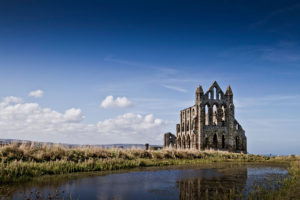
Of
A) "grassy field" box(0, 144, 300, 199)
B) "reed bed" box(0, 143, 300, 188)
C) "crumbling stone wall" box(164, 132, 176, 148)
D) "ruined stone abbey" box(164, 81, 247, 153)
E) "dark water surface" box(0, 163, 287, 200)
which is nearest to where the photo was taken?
"dark water surface" box(0, 163, 287, 200)

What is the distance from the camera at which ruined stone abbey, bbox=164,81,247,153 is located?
4597 cm

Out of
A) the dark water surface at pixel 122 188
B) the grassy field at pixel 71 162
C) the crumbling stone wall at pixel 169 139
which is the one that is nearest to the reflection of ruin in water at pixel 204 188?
the dark water surface at pixel 122 188

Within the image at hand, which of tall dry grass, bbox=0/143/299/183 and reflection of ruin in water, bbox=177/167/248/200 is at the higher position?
tall dry grass, bbox=0/143/299/183

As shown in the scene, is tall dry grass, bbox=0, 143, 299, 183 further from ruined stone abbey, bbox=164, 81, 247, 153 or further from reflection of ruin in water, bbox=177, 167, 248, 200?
ruined stone abbey, bbox=164, 81, 247, 153

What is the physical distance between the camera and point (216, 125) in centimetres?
4716

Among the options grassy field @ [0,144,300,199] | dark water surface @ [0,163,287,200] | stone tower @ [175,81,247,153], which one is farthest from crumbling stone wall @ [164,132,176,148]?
dark water surface @ [0,163,287,200]

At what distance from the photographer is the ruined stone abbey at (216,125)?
46.0 meters

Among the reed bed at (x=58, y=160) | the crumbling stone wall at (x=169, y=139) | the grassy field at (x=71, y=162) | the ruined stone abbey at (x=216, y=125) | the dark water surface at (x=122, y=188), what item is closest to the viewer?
the dark water surface at (x=122, y=188)

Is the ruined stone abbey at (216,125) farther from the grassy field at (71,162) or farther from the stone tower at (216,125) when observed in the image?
the grassy field at (71,162)

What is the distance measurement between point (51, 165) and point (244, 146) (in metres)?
39.5

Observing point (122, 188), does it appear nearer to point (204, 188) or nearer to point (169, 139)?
point (204, 188)

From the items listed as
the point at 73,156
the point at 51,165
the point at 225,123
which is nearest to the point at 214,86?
the point at 225,123

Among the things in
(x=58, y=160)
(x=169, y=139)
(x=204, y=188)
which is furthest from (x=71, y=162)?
(x=169, y=139)

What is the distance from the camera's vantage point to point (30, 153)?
56.4 feet
